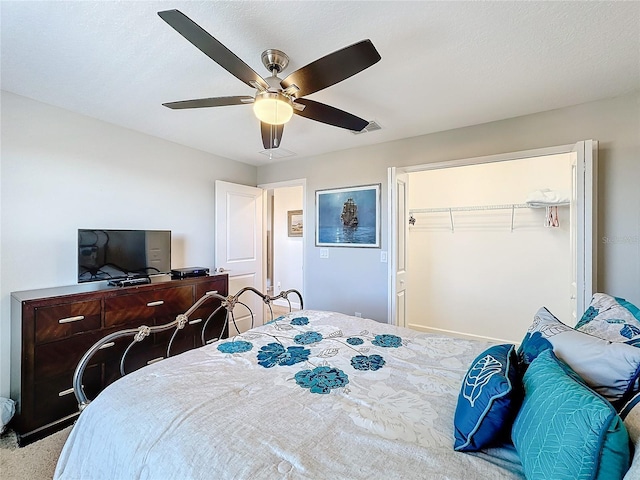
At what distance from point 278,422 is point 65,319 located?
2073mm

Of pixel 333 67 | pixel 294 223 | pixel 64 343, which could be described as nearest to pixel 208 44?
pixel 333 67

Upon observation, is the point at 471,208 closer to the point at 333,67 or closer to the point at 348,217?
the point at 348,217

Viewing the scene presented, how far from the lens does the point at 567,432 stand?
70 centimetres

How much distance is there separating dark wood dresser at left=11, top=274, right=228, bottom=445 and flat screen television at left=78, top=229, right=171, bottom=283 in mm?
204

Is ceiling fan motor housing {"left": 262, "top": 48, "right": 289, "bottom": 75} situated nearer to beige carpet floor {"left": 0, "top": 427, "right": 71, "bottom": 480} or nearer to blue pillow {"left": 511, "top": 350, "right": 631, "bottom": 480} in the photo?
blue pillow {"left": 511, "top": 350, "right": 631, "bottom": 480}

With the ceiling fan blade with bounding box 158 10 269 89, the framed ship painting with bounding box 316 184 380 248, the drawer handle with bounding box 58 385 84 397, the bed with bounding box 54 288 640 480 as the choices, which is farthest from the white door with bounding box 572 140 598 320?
the drawer handle with bounding box 58 385 84 397

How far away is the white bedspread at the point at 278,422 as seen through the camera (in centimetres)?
87

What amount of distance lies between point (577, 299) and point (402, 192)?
1.90 metres

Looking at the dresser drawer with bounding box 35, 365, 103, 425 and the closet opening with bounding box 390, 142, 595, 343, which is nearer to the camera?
the dresser drawer with bounding box 35, 365, 103, 425

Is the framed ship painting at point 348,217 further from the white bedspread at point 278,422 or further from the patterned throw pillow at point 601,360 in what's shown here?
the patterned throw pillow at point 601,360

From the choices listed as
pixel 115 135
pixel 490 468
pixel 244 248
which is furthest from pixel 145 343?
pixel 490 468

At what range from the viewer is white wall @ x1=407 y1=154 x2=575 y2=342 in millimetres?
3473

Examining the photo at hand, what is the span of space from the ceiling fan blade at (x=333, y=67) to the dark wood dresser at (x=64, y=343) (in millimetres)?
2218

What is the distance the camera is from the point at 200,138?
324 cm
